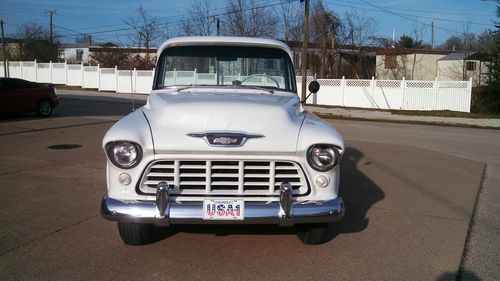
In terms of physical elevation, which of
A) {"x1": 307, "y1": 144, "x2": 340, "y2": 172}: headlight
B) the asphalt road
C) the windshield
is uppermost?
the windshield

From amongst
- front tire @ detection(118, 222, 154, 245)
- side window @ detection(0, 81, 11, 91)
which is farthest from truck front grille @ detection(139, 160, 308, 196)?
side window @ detection(0, 81, 11, 91)

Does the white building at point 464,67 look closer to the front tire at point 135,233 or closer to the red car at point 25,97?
the red car at point 25,97

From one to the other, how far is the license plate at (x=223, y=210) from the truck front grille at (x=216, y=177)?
0.43 ft

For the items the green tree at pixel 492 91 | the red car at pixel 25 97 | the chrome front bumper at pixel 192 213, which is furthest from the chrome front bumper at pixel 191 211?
the green tree at pixel 492 91

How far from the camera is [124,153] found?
13.2 feet

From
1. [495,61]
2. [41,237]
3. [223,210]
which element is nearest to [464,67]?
[495,61]

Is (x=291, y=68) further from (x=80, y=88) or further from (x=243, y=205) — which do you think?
(x=80, y=88)

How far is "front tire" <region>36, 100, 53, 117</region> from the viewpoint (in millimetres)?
17109

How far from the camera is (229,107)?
427 centimetres

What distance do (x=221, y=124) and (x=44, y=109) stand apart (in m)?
15.0

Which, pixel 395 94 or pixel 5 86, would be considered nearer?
pixel 5 86

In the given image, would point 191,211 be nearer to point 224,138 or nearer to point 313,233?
point 224,138

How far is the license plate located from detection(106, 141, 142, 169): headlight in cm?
69

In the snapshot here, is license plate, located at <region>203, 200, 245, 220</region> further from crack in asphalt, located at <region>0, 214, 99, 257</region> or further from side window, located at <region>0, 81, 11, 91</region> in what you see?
side window, located at <region>0, 81, 11, 91</region>
